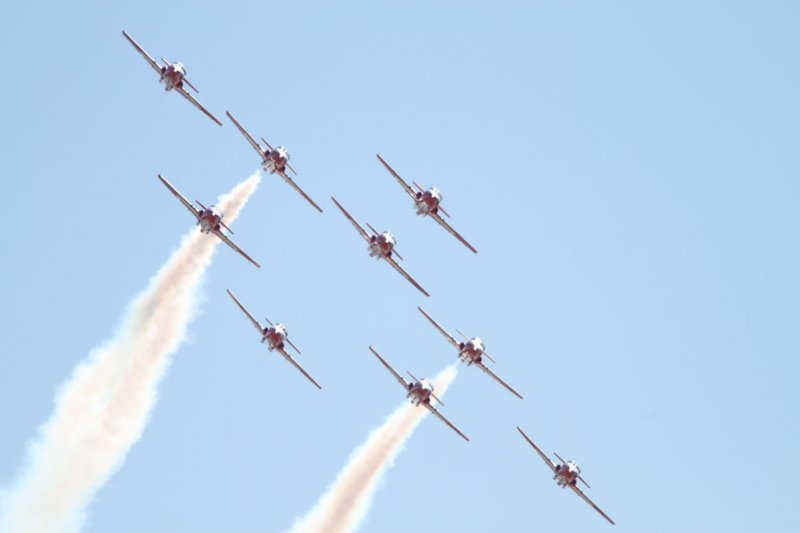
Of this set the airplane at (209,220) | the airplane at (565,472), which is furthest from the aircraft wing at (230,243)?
the airplane at (565,472)

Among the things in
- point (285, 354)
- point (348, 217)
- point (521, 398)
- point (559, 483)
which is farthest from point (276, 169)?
point (559, 483)

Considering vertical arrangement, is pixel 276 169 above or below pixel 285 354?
above

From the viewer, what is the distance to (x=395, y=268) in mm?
175500

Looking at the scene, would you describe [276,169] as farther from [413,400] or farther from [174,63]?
[413,400]

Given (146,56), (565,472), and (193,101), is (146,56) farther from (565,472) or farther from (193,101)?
(565,472)

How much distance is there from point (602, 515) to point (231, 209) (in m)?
57.7

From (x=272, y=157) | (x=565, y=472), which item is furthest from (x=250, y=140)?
(x=565, y=472)

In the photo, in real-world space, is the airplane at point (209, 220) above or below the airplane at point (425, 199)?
below

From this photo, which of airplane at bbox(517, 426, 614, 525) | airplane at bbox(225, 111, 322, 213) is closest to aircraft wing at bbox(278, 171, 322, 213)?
airplane at bbox(225, 111, 322, 213)

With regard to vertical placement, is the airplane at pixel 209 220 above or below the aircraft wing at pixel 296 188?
below

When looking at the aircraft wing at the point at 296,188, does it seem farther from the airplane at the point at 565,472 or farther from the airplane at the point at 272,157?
the airplane at the point at 565,472

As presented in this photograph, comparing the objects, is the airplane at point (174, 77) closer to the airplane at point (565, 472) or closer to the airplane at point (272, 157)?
the airplane at point (272, 157)

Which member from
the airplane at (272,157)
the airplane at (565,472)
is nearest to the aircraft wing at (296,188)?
the airplane at (272,157)

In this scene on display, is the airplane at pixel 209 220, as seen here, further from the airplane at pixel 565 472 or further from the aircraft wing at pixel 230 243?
the airplane at pixel 565 472
